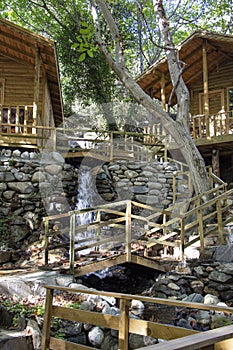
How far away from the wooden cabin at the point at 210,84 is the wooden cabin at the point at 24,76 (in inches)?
196

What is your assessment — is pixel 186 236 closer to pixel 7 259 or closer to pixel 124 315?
pixel 7 259

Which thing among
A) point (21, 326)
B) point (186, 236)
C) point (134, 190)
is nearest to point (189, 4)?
point (134, 190)

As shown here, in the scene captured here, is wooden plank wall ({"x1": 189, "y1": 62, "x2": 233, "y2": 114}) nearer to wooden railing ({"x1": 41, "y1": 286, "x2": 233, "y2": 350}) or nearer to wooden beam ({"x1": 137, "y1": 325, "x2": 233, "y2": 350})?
wooden railing ({"x1": 41, "y1": 286, "x2": 233, "y2": 350})

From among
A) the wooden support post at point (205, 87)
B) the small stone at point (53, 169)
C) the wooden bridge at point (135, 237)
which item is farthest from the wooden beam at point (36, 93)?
the wooden support post at point (205, 87)

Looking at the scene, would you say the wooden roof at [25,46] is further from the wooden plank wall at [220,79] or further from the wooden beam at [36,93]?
the wooden plank wall at [220,79]

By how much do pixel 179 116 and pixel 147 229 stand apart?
346 cm

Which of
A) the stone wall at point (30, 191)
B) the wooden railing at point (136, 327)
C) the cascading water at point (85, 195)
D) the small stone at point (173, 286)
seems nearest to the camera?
the wooden railing at point (136, 327)

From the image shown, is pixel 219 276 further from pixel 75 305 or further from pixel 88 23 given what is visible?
pixel 88 23

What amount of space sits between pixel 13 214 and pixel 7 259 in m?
1.78

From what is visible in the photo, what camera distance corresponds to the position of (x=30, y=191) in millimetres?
10531

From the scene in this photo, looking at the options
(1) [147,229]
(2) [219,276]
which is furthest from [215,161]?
(2) [219,276]

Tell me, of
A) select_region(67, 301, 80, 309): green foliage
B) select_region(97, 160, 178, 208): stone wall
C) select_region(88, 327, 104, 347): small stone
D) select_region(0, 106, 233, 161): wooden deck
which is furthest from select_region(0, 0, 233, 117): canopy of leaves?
select_region(88, 327, 104, 347): small stone

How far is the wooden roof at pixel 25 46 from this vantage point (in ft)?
37.2

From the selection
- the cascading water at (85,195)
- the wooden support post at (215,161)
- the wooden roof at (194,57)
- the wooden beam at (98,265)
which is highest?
the wooden roof at (194,57)
